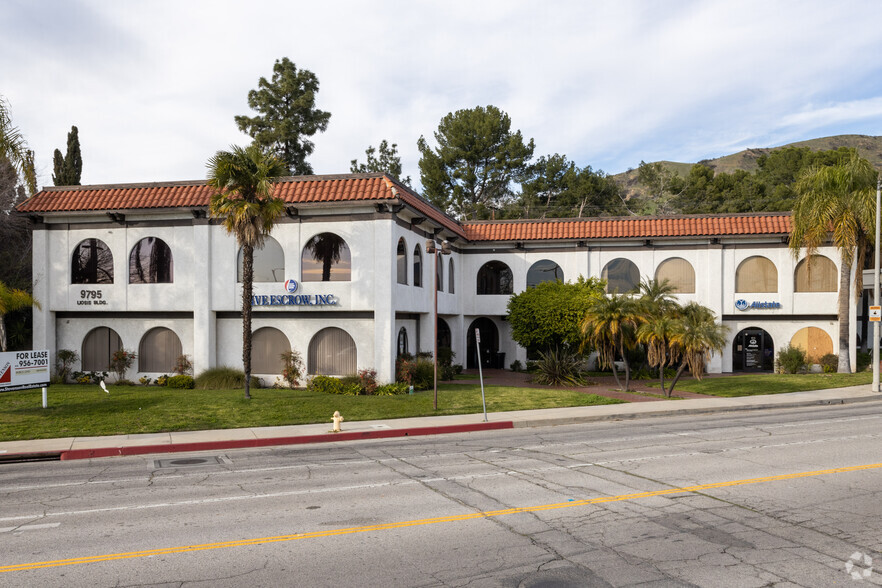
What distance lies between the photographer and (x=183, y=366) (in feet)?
84.5

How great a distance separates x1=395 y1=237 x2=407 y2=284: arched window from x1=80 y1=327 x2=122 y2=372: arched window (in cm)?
1161

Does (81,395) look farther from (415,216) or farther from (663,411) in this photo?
(663,411)

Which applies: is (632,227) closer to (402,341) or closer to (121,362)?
(402,341)

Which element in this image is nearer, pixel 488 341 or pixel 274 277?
pixel 274 277

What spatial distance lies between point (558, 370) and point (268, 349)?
11522 mm

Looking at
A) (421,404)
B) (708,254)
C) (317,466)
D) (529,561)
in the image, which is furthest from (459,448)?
(708,254)

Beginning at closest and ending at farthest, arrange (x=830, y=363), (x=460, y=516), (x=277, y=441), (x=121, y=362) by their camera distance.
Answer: (x=460, y=516) → (x=277, y=441) → (x=121, y=362) → (x=830, y=363)

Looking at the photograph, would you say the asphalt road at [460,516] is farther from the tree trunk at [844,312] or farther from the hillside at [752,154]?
the hillside at [752,154]

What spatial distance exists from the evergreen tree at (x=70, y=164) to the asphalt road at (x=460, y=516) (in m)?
27.7

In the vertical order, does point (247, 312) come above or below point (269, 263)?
below

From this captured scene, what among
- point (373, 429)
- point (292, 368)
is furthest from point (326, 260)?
point (373, 429)

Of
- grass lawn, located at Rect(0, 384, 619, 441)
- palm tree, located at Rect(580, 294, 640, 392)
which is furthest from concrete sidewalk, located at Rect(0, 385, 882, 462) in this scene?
palm tree, located at Rect(580, 294, 640, 392)

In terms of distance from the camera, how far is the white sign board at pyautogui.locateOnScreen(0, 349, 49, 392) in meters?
17.7

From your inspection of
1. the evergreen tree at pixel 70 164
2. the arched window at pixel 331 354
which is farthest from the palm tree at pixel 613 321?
the evergreen tree at pixel 70 164
